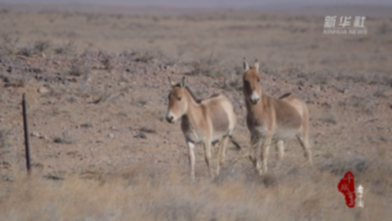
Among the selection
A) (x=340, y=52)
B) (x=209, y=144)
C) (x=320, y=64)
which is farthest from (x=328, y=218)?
(x=340, y=52)

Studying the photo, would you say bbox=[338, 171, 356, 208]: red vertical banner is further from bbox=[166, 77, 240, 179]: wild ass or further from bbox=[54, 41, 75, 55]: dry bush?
bbox=[54, 41, 75, 55]: dry bush

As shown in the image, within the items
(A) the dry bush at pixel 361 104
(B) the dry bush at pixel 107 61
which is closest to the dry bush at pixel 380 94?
(A) the dry bush at pixel 361 104

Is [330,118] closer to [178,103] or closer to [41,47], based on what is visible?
[178,103]

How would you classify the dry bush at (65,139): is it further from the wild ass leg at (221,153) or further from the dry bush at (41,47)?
the dry bush at (41,47)

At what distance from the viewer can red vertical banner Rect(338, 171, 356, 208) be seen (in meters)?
8.43

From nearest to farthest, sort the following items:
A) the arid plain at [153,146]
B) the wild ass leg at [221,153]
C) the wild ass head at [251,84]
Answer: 1. the arid plain at [153,146]
2. the wild ass head at [251,84]
3. the wild ass leg at [221,153]

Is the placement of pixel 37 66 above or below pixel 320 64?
above

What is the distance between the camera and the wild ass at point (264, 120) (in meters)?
9.47

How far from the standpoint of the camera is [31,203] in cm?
743

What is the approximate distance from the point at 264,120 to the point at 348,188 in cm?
190

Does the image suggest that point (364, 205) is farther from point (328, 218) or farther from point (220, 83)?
point (220, 83)

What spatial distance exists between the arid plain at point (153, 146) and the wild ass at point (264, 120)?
35 centimetres

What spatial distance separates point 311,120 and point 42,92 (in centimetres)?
759

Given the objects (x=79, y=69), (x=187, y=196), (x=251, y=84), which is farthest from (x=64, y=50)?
(x=187, y=196)
